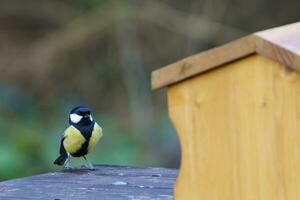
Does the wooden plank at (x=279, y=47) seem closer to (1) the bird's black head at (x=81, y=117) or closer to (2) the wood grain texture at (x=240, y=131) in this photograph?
(2) the wood grain texture at (x=240, y=131)

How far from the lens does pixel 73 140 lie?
148 inches

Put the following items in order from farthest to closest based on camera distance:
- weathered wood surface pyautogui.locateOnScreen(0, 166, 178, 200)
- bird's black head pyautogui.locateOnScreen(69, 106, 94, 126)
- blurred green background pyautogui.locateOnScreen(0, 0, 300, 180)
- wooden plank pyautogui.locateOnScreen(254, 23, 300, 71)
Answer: blurred green background pyautogui.locateOnScreen(0, 0, 300, 180), bird's black head pyautogui.locateOnScreen(69, 106, 94, 126), weathered wood surface pyautogui.locateOnScreen(0, 166, 178, 200), wooden plank pyautogui.locateOnScreen(254, 23, 300, 71)

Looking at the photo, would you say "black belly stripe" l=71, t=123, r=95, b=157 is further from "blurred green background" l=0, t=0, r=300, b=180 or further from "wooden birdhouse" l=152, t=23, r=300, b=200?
"blurred green background" l=0, t=0, r=300, b=180

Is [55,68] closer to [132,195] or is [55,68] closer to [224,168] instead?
[132,195]

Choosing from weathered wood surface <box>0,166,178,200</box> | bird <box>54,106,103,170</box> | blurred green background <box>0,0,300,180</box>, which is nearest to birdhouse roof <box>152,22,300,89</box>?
weathered wood surface <box>0,166,178,200</box>

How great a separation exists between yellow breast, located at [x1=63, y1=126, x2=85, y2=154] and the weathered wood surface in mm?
138

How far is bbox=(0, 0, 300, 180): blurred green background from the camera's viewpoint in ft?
26.2

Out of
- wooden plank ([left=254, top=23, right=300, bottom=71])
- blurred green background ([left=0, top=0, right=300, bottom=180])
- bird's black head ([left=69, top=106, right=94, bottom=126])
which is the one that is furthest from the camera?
blurred green background ([left=0, top=0, right=300, bottom=180])

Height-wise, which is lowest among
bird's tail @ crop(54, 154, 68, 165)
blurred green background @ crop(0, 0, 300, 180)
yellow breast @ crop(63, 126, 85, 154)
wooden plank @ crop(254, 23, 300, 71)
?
wooden plank @ crop(254, 23, 300, 71)

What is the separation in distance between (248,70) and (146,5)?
20.1 feet

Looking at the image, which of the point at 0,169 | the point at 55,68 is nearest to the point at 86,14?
the point at 55,68

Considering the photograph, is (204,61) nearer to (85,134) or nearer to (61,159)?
(85,134)

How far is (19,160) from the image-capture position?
23.4 feet

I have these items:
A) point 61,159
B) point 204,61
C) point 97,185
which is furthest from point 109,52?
point 204,61
